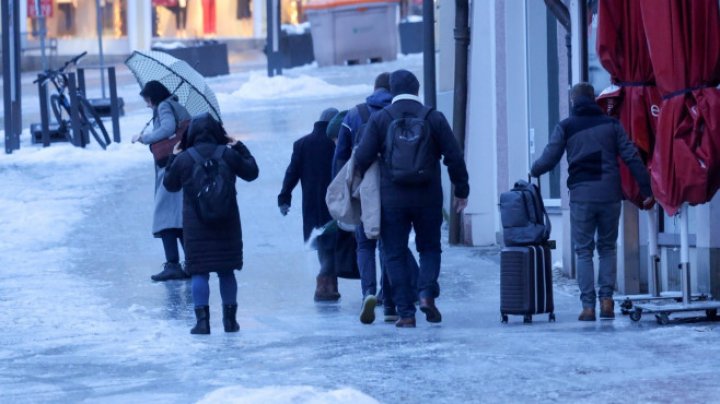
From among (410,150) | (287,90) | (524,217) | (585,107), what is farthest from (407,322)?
(287,90)

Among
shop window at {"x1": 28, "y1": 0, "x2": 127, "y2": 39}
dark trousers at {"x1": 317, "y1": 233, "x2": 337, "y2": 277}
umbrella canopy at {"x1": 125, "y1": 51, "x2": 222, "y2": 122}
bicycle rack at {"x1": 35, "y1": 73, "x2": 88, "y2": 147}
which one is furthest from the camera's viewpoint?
shop window at {"x1": 28, "y1": 0, "x2": 127, "y2": 39}

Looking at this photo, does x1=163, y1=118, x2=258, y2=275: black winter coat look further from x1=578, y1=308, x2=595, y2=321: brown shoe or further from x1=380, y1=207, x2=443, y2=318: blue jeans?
x1=578, y1=308, x2=595, y2=321: brown shoe

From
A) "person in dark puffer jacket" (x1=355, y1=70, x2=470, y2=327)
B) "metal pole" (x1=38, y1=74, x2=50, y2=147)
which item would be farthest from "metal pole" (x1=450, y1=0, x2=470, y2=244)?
"metal pole" (x1=38, y1=74, x2=50, y2=147)

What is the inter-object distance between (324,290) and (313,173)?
90cm

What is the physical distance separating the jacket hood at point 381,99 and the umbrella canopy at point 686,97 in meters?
1.85

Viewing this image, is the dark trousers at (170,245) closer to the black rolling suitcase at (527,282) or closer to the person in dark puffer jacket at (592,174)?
the black rolling suitcase at (527,282)

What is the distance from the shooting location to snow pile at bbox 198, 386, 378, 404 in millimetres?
8195

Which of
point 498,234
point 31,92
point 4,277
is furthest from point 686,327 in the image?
point 31,92

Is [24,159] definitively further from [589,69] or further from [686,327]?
[686,327]

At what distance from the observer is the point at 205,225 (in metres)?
10.8

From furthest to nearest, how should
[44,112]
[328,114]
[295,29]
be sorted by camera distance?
[295,29]
[44,112]
[328,114]

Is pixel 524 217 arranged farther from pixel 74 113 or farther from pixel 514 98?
pixel 74 113

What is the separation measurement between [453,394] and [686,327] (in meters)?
2.65

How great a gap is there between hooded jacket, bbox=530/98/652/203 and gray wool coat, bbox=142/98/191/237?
3.81m
